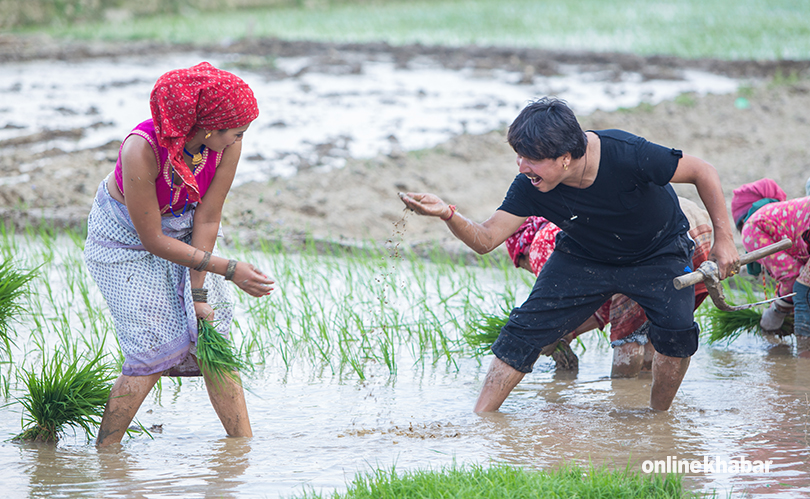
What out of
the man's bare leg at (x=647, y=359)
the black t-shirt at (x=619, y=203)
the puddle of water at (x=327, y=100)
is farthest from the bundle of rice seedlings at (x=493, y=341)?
the puddle of water at (x=327, y=100)

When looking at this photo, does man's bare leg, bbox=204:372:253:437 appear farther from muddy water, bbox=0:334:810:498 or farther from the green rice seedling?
the green rice seedling

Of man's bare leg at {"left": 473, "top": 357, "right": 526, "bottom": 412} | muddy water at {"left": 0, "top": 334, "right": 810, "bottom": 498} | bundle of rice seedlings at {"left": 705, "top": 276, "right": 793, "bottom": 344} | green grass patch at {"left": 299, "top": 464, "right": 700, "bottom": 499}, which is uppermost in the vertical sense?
bundle of rice seedlings at {"left": 705, "top": 276, "right": 793, "bottom": 344}

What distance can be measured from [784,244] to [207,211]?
7.50 ft

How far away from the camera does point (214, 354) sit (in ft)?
9.43

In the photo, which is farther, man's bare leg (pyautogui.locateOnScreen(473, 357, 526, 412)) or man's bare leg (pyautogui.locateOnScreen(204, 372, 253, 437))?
man's bare leg (pyautogui.locateOnScreen(473, 357, 526, 412))

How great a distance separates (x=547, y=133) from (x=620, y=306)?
1.21 metres

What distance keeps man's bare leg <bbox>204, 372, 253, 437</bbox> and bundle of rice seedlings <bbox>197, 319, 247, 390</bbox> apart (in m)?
0.02

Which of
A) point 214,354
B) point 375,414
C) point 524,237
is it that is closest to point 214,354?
point 214,354

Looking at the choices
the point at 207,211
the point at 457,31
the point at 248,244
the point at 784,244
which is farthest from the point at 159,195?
the point at 457,31

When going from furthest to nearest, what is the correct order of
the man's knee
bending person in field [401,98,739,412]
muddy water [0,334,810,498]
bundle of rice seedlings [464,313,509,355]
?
bundle of rice seedlings [464,313,509,355] < the man's knee < bending person in field [401,98,739,412] < muddy water [0,334,810,498]

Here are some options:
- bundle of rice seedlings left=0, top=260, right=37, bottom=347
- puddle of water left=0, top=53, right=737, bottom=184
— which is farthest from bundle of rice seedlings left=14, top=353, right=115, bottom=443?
puddle of water left=0, top=53, right=737, bottom=184

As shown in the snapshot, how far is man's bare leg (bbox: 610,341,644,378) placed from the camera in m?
3.80

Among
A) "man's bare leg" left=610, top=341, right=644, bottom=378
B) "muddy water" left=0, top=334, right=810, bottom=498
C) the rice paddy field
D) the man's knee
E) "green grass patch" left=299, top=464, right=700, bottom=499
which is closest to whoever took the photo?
"green grass patch" left=299, top=464, right=700, bottom=499

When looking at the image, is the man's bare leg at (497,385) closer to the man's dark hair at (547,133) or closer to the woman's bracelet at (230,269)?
the man's dark hair at (547,133)
